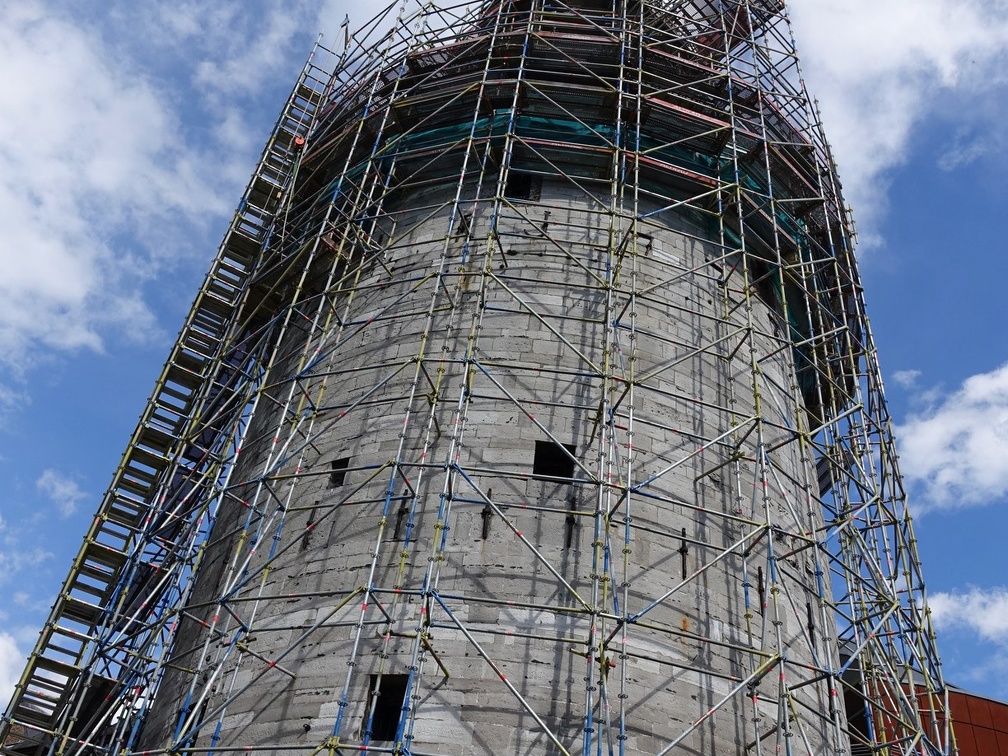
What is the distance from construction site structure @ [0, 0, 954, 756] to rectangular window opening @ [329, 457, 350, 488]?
0.05 m

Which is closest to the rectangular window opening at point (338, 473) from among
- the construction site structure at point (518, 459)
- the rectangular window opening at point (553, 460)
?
the construction site structure at point (518, 459)

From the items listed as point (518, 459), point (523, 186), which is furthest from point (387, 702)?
point (523, 186)

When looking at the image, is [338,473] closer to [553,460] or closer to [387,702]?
[553,460]

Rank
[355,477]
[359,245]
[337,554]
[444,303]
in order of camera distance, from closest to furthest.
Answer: [337,554], [355,477], [444,303], [359,245]

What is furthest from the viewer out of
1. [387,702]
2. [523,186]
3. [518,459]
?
[523,186]

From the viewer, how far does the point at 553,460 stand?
1559cm

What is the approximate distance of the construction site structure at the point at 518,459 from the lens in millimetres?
13188

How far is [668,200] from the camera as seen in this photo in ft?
66.7

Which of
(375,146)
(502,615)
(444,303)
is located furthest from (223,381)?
(502,615)

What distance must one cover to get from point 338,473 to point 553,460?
133 inches

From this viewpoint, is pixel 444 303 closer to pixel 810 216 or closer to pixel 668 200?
pixel 668 200

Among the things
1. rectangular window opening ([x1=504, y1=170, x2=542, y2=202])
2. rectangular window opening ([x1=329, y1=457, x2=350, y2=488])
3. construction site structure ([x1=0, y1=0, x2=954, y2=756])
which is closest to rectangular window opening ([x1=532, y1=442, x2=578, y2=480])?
construction site structure ([x1=0, y1=0, x2=954, y2=756])

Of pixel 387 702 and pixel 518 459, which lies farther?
pixel 518 459

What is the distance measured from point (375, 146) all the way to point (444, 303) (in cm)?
516
